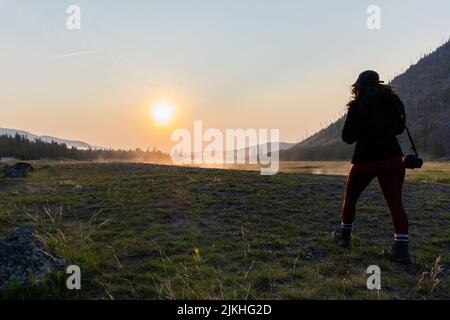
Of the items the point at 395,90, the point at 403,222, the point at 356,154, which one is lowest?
the point at 403,222

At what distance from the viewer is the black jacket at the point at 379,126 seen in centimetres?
685

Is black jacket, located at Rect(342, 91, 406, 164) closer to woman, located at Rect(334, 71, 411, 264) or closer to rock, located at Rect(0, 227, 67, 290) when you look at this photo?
woman, located at Rect(334, 71, 411, 264)

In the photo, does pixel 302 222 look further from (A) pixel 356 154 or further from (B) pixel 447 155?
(B) pixel 447 155

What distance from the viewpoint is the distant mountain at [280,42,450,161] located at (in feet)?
293

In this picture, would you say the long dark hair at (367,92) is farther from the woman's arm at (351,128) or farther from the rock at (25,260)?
the rock at (25,260)

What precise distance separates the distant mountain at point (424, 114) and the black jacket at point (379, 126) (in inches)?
3156

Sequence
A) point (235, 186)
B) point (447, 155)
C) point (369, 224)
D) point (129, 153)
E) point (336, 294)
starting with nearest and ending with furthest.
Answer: point (336, 294) → point (369, 224) → point (235, 186) → point (447, 155) → point (129, 153)

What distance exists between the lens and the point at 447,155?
8031 centimetres

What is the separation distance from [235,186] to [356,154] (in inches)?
302

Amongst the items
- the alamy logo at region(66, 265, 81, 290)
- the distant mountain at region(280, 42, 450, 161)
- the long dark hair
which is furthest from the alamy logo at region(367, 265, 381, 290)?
the distant mountain at region(280, 42, 450, 161)

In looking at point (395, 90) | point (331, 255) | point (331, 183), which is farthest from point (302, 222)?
point (331, 183)

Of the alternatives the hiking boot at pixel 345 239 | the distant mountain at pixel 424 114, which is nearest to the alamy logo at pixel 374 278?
the hiking boot at pixel 345 239

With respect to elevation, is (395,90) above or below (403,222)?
above

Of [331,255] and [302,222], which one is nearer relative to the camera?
[331,255]
